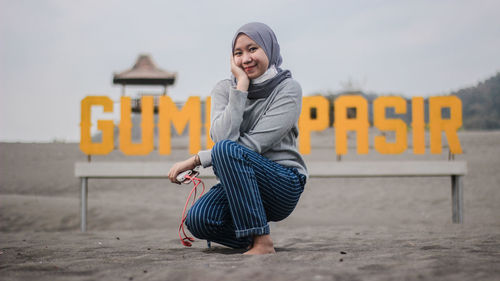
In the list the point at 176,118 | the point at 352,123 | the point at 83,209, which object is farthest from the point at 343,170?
the point at 83,209

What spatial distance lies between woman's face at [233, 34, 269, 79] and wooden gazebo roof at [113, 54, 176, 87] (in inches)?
580

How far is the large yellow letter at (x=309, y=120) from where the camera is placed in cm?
670

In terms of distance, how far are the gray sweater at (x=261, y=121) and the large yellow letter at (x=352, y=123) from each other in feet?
14.8

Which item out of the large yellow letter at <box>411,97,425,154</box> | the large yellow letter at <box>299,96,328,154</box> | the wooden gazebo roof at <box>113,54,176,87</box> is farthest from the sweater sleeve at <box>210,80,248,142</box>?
the wooden gazebo roof at <box>113,54,176,87</box>

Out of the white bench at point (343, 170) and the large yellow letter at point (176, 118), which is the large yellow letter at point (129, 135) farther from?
the white bench at point (343, 170)

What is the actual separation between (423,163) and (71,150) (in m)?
15.2

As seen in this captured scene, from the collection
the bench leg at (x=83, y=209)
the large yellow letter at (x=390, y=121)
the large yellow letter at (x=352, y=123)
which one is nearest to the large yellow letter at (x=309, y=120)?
the large yellow letter at (x=352, y=123)

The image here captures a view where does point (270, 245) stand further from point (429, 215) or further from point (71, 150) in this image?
point (71, 150)

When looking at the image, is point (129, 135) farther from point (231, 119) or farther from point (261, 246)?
point (261, 246)

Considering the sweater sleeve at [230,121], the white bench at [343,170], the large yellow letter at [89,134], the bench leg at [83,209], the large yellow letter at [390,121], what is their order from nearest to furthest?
the sweater sleeve at [230,121] → the bench leg at [83,209] → the white bench at [343,170] → the large yellow letter at [89,134] → the large yellow letter at [390,121]

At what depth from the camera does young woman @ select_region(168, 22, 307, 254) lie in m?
2.15

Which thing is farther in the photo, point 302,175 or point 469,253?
point 302,175

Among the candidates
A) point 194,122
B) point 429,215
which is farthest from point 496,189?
point 194,122

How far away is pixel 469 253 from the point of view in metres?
2.12
